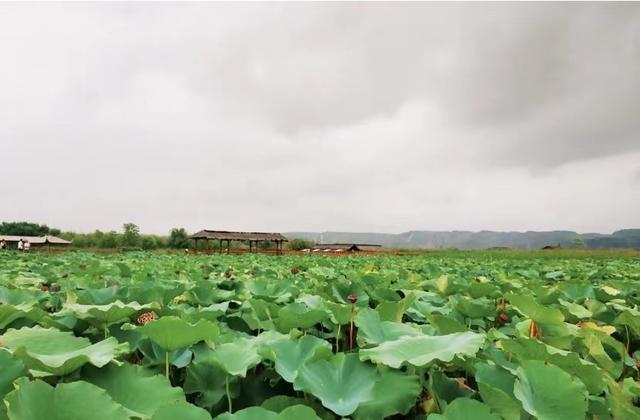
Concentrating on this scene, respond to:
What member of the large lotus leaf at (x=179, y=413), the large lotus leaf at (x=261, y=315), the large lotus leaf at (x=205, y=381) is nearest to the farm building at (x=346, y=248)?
the large lotus leaf at (x=261, y=315)

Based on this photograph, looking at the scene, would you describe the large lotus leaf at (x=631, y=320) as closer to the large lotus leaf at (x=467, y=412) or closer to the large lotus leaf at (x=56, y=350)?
the large lotus leaf at (x=467, y=412)

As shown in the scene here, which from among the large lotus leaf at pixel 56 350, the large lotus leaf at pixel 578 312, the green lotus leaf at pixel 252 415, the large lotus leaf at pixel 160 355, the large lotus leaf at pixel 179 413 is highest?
the large lotus leaf at pixel 56 350

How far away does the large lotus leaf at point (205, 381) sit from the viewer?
1.19m

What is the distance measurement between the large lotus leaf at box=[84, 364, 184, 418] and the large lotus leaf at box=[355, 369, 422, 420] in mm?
428

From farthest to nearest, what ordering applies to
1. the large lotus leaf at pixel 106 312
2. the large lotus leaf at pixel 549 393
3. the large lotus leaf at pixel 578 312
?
the large lotus leaf at pixel 578 312, the large lotus leaf at pixel 106 312, the large lotus leaf at pixel 549 393

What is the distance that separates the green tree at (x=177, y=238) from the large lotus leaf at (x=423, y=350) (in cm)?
6174

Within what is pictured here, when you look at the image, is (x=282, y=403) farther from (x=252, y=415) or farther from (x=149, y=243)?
(x=149, y=243)

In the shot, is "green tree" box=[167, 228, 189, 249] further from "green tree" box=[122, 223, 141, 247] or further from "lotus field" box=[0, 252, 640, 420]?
"lotus field" box=[0, 252, 640, 420]

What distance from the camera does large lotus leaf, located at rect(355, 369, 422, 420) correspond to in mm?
1019

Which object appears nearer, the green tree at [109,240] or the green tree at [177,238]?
the green tree at [177,238]

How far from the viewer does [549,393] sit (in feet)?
3.41

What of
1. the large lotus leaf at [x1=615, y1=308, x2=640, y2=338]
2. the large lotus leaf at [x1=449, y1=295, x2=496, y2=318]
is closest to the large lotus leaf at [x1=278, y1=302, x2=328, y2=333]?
the large lotus leaf at [x1=449, y1=295, x2=496, y2=318]

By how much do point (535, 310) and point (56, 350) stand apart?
1.70 meters

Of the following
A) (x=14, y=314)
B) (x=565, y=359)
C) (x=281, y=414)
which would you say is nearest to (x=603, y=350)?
(x=565, y=359)
